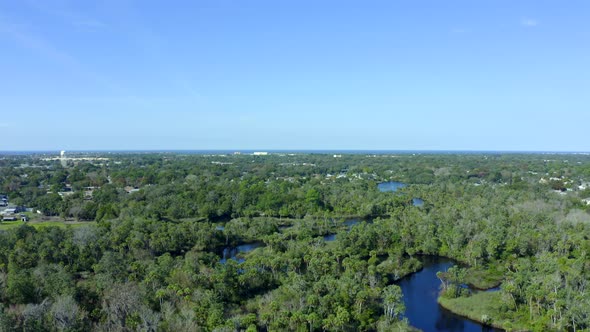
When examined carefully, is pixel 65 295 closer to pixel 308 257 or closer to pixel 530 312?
pixel 308 257

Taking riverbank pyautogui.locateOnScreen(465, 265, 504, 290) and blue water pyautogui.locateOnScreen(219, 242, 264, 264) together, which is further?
blue water pyautogui.locateOnScreen(219, 242, 264, 264)

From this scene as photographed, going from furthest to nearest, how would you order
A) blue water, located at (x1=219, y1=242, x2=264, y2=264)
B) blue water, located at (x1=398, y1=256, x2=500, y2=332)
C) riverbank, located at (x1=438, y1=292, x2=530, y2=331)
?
blue water, located at (x1=219, y1=242, x2=264, y2=264) < blue water, located at (x1=398, y1=256, x2=500, y2=332) < riverbank, located at (x1=438, y1=292, x2=530, y2=331)

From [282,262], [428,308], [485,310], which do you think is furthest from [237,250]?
[485,310]

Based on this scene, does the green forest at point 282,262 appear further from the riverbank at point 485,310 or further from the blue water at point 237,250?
the blue water at point 237,250

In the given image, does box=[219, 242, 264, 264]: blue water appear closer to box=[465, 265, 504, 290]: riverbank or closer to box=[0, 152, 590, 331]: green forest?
box=[0, 152, 590, 331]: green forest

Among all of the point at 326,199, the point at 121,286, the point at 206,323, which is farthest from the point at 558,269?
the point at 326,199

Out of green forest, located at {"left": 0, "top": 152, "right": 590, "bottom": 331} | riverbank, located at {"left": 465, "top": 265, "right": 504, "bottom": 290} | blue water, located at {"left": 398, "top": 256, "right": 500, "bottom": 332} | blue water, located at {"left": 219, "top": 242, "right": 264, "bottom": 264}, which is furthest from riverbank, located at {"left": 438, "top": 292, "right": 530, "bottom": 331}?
blue water, located at {"left": 219, "top": 242, "right": 264, "bottom": 264}
